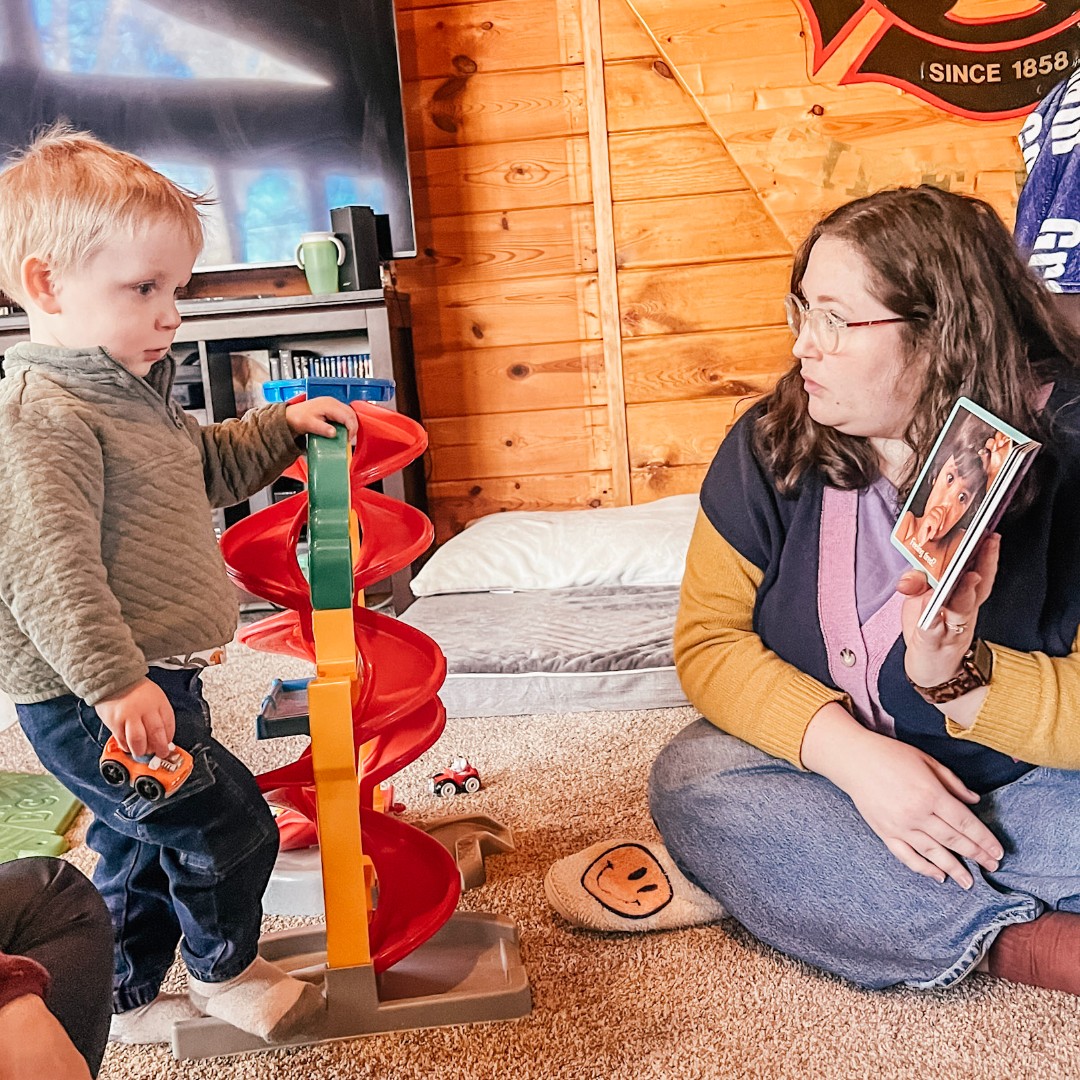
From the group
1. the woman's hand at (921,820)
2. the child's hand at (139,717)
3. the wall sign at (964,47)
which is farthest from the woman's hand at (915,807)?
the wall sign at (964,47)

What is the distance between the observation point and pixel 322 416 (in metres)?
1.03

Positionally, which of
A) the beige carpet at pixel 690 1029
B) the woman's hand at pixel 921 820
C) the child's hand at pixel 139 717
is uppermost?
the child's hand at pixel 139 717

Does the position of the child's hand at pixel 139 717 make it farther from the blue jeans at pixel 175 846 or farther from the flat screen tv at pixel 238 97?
the flat screen tv at pixel 238 97

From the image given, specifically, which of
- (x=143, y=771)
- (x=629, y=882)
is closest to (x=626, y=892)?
(x=629, y=882)

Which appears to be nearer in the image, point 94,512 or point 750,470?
point 94,512

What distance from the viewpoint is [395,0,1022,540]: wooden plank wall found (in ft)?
8.57

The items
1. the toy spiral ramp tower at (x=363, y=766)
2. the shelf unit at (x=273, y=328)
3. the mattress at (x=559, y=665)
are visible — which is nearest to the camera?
the toy spiral ramp tower at (x=363, y=766)

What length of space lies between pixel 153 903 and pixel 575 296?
6.77ft

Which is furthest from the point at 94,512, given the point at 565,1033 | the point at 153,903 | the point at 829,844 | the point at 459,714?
the point at 459,714

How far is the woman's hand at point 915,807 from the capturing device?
971mm

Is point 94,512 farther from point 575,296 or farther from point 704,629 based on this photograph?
point 575,296

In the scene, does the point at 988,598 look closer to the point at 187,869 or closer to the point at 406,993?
the point at 406,993

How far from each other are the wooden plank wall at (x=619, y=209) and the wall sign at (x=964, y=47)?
0.04 m

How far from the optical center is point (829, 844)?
1.02 meters
